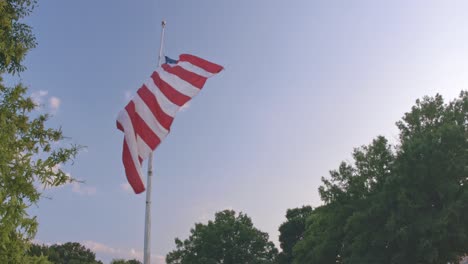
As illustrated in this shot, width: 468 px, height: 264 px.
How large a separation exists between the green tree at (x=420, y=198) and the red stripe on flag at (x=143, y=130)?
23605mm

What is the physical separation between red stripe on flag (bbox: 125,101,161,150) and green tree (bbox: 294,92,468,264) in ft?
77.4

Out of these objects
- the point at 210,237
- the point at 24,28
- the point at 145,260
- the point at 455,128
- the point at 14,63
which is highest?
the point at 210,237

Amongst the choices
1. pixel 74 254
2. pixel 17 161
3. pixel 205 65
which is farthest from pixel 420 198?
pixel 74 254

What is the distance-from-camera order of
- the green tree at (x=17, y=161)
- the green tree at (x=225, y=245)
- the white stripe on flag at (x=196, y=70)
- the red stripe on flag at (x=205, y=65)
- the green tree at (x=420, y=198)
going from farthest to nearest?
the green tree at (x=225, y=245)
the green tree at (x=420, y=198)
the red stripe on flag at (x=205, y=65)
the white stripe on flag at (x=196, y=70)
the green tree at (x=17, y=161)

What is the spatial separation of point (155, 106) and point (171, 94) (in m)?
0.51

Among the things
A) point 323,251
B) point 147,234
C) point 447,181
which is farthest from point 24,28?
point 323,251

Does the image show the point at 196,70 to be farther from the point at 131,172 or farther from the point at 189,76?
the point at 131,172

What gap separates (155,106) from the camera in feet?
41.1

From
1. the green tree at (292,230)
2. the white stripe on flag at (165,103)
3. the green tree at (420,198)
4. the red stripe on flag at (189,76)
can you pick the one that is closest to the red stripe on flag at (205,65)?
the red stripe on flag at (189,76)

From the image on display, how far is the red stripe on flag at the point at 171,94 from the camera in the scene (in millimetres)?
12617

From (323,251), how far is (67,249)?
6346 centimetres

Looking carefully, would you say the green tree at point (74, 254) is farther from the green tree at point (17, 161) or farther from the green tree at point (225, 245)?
the green tree at point (17, 161)

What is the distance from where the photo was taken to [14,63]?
33.0 feet

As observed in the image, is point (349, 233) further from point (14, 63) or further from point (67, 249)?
point (67, 249)
